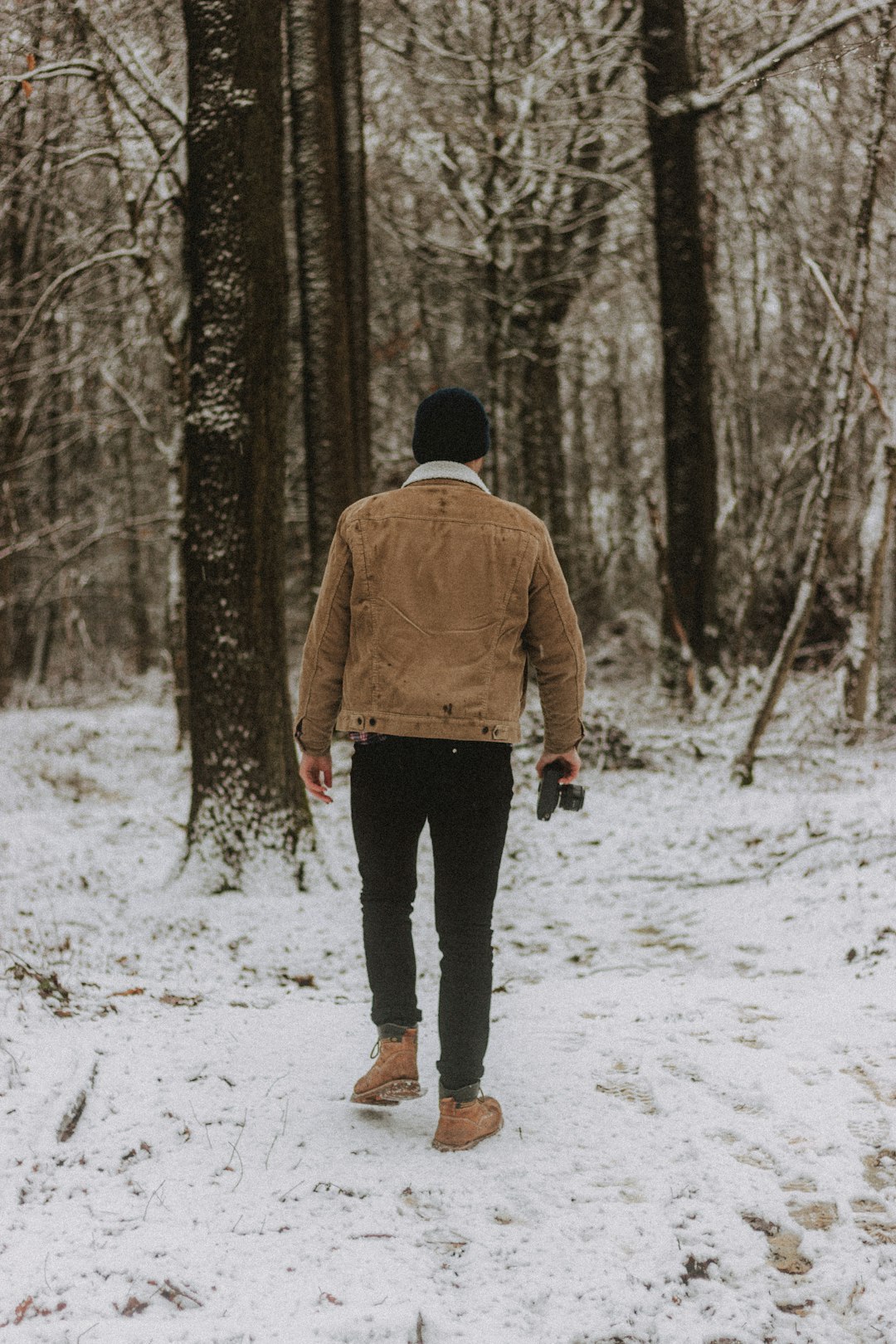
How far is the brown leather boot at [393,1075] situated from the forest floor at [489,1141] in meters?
0.11

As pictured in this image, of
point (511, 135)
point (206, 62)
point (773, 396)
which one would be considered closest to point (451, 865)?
point (206, 62)

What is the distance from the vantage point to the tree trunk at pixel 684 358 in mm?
11742

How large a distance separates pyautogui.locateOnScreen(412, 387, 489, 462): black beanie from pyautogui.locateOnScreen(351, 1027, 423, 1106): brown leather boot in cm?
178

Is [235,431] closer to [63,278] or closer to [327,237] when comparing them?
[63,278]

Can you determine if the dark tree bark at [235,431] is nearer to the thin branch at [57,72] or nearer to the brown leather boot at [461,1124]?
the thin branch at [57,72]

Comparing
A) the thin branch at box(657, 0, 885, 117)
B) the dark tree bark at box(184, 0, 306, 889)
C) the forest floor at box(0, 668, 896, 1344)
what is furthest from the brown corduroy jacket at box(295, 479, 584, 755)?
the thin branch at box(657, 0, 885, 117)

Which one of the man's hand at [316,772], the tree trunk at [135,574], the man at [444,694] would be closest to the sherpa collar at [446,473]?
the man at [444,694]

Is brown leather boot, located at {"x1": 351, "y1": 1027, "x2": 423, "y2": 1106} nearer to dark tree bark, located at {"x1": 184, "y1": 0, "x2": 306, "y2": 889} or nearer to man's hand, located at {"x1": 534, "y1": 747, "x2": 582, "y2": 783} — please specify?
man's hand, located at {"x1": 534, "y1": 747, "x2": 582, "y2": 783}

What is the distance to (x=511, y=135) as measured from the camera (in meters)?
13.9

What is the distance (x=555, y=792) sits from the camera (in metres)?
3.31

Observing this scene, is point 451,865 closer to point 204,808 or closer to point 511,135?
point 204,808

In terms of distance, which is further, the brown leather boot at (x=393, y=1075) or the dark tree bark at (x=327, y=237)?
the dark tree bark at (x=327, y=237)

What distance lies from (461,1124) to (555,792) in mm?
1022

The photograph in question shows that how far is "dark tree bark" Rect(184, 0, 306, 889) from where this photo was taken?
6207 mm
